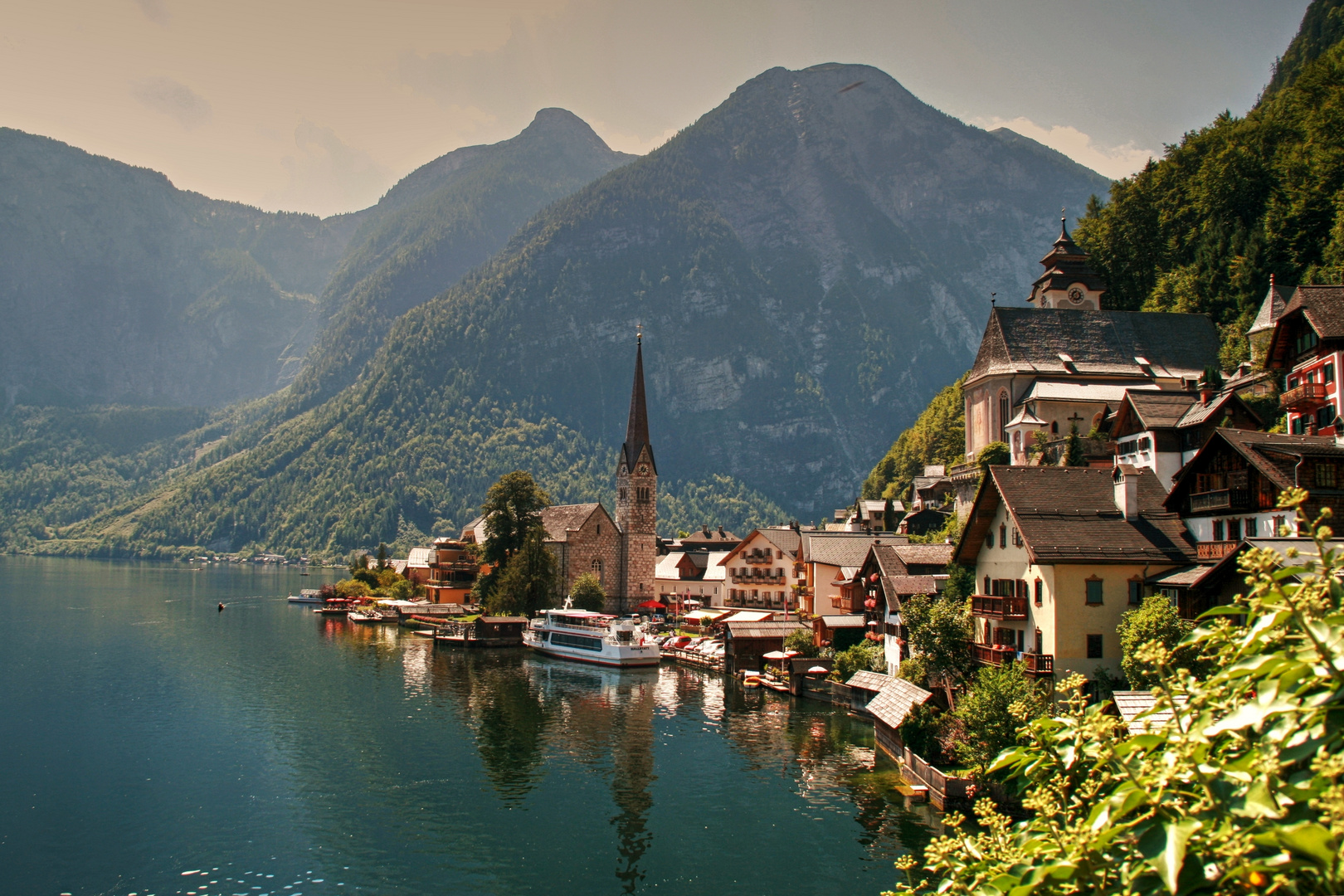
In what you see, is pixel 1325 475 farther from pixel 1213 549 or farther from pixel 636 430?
pixel 636 430

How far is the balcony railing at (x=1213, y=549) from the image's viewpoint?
124 ft

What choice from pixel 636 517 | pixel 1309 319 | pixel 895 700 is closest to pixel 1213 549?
pixel 1309 319

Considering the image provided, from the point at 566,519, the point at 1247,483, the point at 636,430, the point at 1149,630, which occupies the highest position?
the point at 636,430

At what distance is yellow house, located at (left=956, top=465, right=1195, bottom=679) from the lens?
129 feet

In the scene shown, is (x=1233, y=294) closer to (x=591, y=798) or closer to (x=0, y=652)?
(x=591, y=798)

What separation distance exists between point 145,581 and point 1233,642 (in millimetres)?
208090

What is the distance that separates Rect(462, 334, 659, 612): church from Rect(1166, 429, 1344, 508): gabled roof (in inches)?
3597

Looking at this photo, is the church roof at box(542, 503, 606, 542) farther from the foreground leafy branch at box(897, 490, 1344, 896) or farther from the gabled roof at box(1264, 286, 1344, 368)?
the foreground leafy branch at box(897, 490, 1344, 896)

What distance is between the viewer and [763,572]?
106 meters

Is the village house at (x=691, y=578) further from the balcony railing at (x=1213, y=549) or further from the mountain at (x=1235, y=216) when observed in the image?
the balcony railing at (x=1213, y=549)

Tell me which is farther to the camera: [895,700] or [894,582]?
[894,582]

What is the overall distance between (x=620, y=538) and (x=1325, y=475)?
101182 mm

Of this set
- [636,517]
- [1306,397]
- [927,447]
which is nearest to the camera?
[1306,397]

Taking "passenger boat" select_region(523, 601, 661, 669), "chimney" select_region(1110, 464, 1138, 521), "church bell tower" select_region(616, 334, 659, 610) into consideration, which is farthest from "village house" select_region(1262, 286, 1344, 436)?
"church bell tower" select_region(616, 334, 659, 610)
